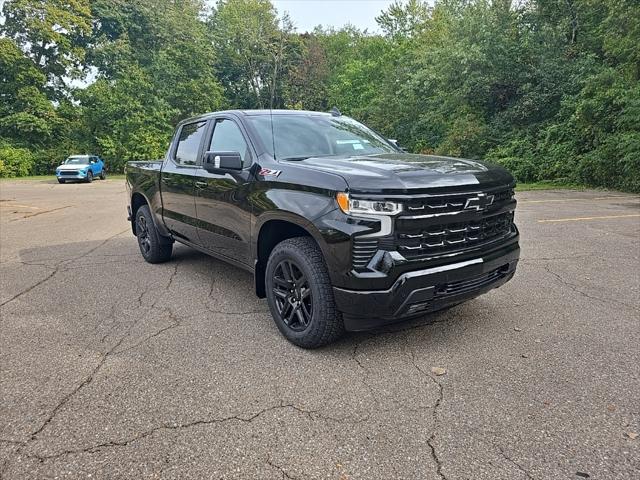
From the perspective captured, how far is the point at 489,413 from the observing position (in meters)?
2.47

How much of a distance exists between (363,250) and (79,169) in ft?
84.7

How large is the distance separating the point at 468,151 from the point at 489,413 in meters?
21.0

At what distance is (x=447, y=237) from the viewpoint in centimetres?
303

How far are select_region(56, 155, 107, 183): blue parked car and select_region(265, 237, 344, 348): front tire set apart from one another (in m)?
24.9

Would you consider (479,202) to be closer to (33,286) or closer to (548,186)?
(33,286)

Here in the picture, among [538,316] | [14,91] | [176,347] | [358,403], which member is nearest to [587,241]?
[538,316]

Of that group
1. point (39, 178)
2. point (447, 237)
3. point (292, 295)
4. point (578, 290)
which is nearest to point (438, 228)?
point (447, 237)

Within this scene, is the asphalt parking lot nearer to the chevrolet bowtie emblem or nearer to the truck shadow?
the truck shadow

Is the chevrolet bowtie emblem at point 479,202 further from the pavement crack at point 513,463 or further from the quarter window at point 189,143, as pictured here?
the quarter window at point 189,143

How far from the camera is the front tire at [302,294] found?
121 inches

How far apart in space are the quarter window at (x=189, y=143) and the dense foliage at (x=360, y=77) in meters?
14.7

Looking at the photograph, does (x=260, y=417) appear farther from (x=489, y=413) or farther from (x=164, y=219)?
(x=164, y=219)

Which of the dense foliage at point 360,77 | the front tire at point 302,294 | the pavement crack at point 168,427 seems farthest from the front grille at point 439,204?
the dense foliage at point 360,77

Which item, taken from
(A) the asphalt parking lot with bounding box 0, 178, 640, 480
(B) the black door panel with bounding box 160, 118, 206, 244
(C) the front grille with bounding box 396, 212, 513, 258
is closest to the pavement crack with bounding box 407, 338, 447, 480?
(A) the asphalt parking lot with bounding box 0, 178, 640, 480
